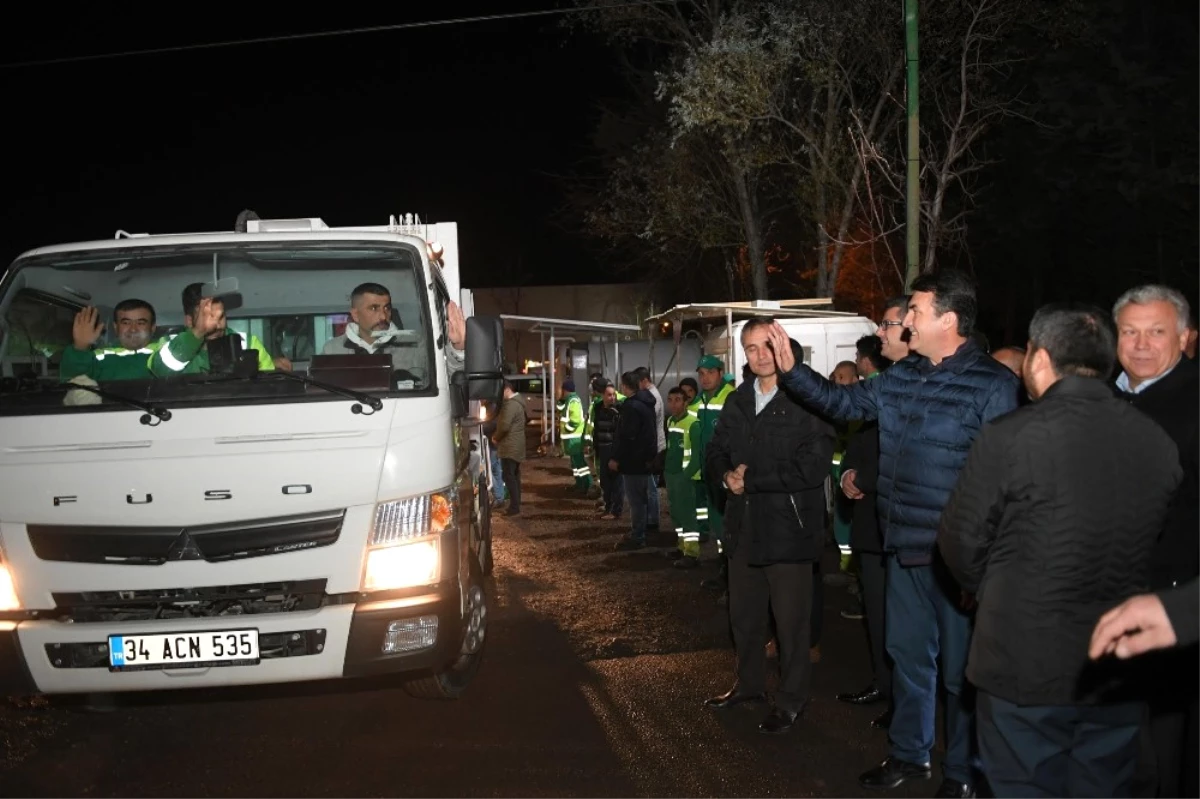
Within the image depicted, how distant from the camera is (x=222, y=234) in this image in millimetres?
6457

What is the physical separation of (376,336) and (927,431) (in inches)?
113

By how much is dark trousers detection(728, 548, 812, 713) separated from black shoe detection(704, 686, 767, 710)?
3 cm

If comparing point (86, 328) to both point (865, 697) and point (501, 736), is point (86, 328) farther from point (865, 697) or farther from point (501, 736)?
point (865, 697)

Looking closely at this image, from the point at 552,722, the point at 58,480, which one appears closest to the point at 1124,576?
the point at 552,722

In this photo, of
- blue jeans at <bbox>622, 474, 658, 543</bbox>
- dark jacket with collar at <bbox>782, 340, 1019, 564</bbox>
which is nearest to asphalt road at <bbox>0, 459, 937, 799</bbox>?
dark jacket with collar at <bbox>782, 340, 1019, 564</bbox>

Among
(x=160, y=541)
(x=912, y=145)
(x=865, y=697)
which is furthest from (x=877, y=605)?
(x=912, y=145)

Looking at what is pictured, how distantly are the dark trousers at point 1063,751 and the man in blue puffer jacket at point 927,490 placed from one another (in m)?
1.19

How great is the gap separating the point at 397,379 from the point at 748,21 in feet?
54.3

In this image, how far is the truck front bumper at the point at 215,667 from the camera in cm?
535

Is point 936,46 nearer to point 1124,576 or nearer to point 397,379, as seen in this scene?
point 397,379

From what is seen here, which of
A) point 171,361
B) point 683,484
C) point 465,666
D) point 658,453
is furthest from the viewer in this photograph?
point 658,453

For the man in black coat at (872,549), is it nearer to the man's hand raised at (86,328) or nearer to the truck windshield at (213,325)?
the truck windshield at (213,325)

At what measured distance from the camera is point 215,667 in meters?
5.38

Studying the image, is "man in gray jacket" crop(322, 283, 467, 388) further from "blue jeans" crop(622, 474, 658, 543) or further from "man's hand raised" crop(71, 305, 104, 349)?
"blue jeans" crop(622, 474, 658, 543)
